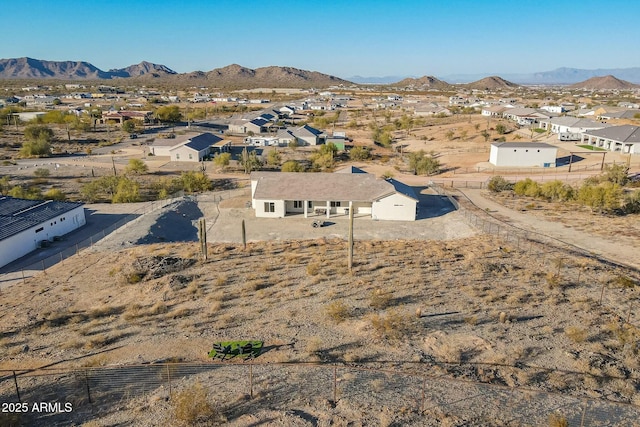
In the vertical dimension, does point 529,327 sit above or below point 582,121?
below

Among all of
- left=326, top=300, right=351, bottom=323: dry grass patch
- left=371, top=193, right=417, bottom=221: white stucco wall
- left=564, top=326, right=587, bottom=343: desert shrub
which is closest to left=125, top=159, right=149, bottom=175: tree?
left=371, top=193, right=417, bottom=221: white stucco wall

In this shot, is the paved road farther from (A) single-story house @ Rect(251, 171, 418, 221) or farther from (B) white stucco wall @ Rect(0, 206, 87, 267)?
(B) white stucco wall @ Rect(0, 206, 87, 267)

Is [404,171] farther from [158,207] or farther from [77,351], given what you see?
[77,351]

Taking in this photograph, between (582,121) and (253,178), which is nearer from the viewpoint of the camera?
(253,178)

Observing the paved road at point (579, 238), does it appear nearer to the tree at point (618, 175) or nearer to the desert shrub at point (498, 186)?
the desert shrub at point (498, 186)

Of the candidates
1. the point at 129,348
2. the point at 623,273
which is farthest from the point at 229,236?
the point at 623,273

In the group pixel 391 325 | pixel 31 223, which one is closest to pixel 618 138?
pixel 391 325
